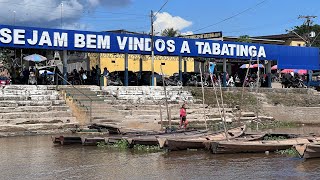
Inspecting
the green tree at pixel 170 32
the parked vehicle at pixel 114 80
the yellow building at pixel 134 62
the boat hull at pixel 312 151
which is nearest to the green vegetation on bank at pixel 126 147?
the boat hull at pixel 312 151

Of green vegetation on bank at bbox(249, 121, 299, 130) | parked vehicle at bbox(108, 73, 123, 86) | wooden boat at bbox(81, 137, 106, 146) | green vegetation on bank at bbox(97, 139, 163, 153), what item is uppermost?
parked vehicle at bbox(108, 73, 123, 86)

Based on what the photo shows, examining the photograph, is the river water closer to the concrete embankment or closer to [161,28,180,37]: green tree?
the concrete embankment

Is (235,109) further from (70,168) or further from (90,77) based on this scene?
(70,168)

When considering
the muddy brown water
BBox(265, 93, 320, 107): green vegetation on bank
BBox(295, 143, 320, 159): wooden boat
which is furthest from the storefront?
BBox(295, 143, 320, 159): wooden boat

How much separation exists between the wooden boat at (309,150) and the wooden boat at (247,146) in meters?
1.73

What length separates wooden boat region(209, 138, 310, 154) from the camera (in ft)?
54.8

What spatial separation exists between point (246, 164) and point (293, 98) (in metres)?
25.5

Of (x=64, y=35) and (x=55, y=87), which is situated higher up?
(x=64, y=35)

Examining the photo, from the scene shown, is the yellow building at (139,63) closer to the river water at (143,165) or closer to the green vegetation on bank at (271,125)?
the green vegetation on bank at (271,125)

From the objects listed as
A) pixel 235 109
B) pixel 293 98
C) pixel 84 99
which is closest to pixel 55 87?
pixel 84 99

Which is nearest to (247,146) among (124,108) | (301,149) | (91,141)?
(301,149)

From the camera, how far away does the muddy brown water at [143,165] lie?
13.4m

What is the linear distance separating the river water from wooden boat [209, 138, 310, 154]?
242 millimetres

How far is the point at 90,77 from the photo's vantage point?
38.2m
